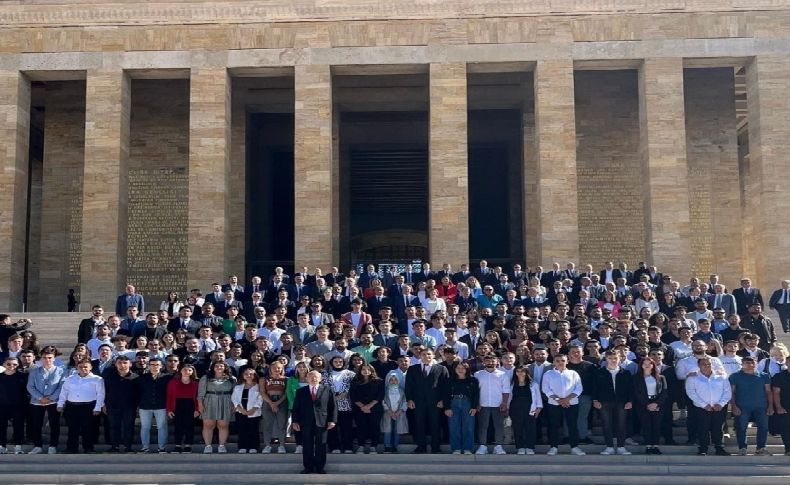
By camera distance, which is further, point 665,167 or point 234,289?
point 665,167

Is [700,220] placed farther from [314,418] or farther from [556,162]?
[314,418]

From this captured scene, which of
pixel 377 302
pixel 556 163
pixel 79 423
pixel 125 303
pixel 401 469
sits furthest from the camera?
pixel 556 163

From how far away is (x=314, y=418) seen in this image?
37.2 ft

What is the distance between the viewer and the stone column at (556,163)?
22297mm

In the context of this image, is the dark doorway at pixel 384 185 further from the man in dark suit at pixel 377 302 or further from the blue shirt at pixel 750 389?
the blue shirt at pixel 750 389

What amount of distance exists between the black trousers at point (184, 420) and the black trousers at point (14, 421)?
6.90ft

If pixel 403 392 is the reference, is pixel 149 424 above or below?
below

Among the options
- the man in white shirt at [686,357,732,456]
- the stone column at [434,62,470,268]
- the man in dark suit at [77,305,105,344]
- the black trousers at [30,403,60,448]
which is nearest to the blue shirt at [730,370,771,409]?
the man in white shirt at [686,357,732,456]

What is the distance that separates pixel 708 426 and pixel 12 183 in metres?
17.8

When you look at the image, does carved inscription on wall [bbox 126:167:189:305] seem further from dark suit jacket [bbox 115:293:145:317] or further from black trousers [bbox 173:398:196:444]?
black trousers [bbox 173:398:196:444]

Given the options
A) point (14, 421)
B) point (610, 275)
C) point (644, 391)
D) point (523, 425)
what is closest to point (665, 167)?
point (610, 275)

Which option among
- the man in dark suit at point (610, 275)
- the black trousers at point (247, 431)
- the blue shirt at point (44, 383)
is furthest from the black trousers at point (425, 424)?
the man in dark suit at point (610, 275)

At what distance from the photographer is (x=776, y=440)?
12727 millimetres

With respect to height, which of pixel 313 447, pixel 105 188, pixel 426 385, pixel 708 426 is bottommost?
Result: pixel 313 447
